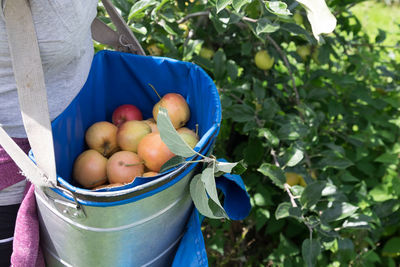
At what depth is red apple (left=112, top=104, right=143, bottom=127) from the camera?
95 cm

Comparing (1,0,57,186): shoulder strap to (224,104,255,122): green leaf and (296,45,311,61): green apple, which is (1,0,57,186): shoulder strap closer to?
(224,104,255,122): green leaf

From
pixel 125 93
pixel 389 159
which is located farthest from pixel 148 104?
pixel 389 159

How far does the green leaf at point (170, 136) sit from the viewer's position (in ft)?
1.91

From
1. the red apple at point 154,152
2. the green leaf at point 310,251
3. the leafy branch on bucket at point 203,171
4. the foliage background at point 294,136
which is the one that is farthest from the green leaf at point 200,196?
the green leaf at point 310,251

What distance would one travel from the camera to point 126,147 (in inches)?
34.6

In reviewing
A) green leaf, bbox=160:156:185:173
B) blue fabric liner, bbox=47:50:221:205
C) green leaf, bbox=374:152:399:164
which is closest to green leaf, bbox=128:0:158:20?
blue fabric liner, bbox=47:50:221:205

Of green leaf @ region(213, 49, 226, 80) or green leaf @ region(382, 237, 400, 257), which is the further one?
green leaf @ region(382, 237, 400, 257)

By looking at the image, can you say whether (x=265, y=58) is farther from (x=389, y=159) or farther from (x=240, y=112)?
(x=389, y=159)

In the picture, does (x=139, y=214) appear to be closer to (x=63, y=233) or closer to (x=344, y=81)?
(x=63, y=233)

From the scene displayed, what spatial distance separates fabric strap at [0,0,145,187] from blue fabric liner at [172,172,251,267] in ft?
0.96

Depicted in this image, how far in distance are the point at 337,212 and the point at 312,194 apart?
11cm

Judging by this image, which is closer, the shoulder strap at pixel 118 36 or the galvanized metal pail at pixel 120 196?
the galvanized metal pail at pixel 120 196

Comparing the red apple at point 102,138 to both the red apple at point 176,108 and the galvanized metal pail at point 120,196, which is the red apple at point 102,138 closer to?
the galvanized metal pail at point 120,196

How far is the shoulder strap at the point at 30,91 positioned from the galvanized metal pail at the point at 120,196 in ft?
0.14
